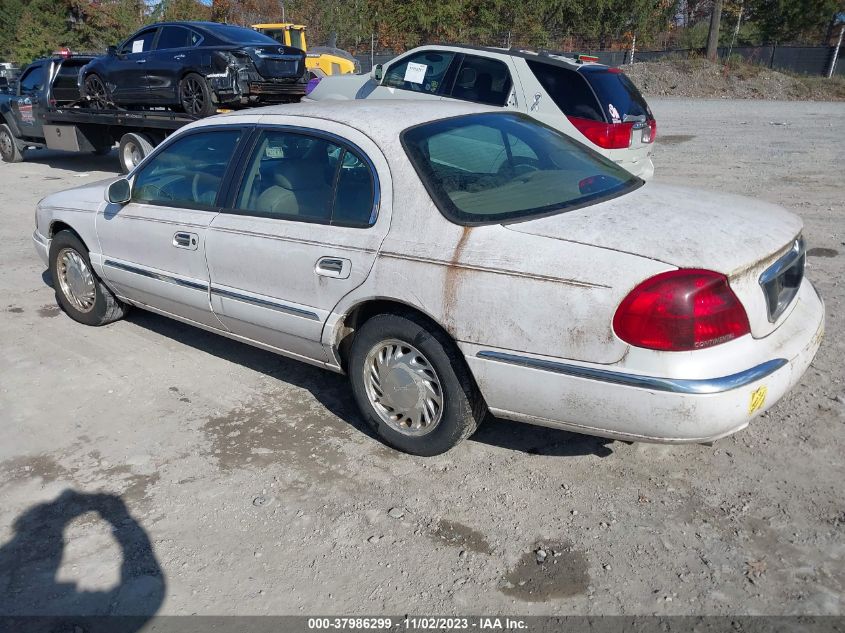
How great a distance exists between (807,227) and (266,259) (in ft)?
19.2

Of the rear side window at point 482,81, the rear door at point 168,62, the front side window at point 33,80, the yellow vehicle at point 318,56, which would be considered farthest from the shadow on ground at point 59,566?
the yellow vehicle at point 318,56

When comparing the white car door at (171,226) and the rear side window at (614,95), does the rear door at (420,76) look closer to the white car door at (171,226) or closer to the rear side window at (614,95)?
the rear side window at (614,95)

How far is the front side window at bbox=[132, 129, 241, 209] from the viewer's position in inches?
166

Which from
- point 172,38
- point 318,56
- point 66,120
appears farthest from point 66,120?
point 318,56

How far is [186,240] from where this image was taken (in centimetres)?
423

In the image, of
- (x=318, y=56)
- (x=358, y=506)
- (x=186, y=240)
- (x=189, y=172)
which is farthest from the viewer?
(x=318, y=56)

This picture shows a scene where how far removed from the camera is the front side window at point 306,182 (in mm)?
3553

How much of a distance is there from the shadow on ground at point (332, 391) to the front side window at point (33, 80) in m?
9.86

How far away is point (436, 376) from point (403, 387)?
225 millimetres

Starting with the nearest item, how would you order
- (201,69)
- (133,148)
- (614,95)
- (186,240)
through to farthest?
1. (186,240)
2. (614,95)
3. (201,69)
4. (133,148)

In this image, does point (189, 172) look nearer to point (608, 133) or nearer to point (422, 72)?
point (608, 133)

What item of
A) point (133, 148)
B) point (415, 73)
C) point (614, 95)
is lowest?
point (133, 148)

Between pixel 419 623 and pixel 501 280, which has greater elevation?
pixel 501 280

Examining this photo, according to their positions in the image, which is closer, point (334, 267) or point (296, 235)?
point (334, 267)
